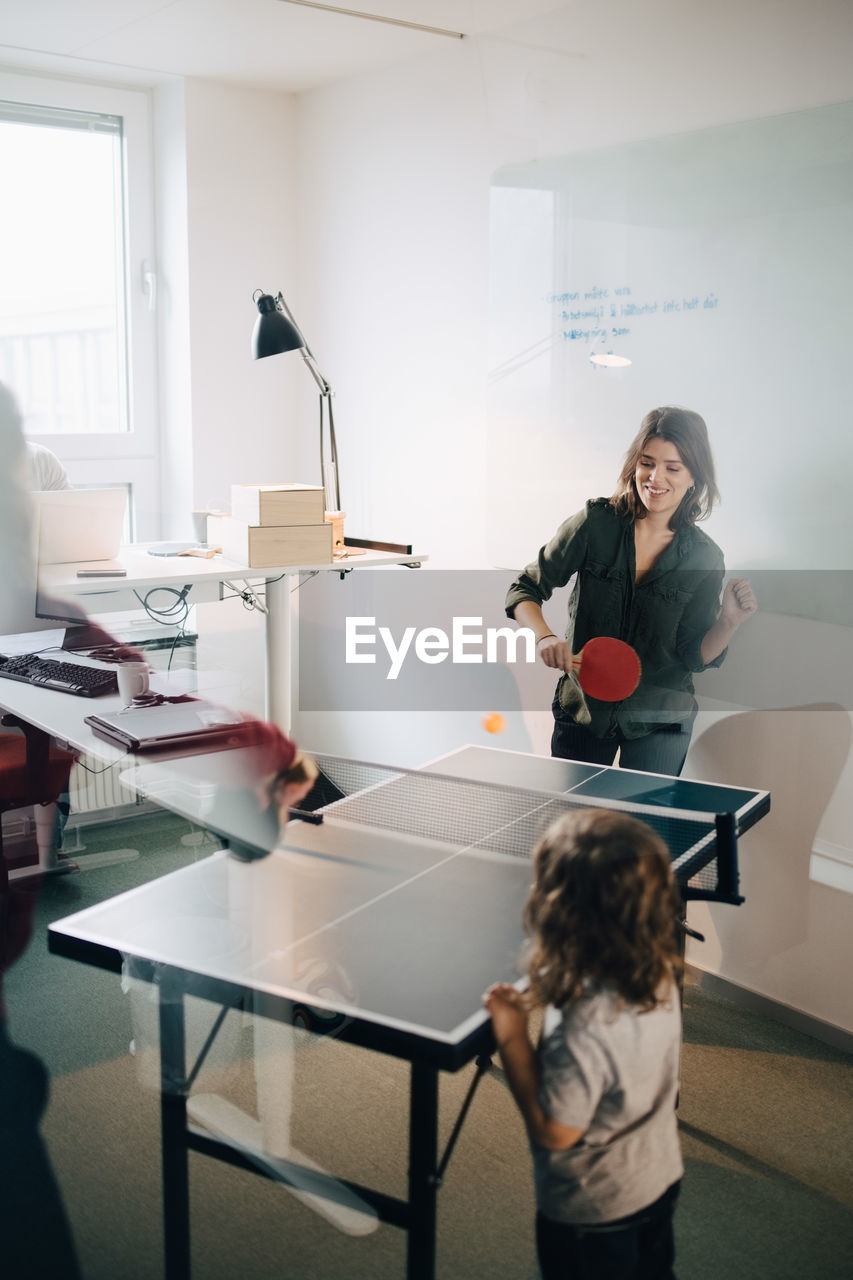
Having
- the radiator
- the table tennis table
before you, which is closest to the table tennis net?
the table tennis table

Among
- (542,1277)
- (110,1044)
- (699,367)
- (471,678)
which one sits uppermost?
(699,367)

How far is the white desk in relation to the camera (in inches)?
47.9

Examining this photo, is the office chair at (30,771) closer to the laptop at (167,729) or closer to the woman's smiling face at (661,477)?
the laptop at (167,729)

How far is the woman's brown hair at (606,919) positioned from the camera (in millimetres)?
1139

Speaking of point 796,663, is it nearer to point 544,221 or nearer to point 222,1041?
point 544,221

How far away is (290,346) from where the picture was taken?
61.4 inches

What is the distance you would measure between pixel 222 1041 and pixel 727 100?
4.51 feet

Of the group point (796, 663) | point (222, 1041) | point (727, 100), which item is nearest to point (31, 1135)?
point (222, 1041)

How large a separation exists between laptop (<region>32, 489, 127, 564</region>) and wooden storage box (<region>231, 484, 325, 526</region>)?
262 mm

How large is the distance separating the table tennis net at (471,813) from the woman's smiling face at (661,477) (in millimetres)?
435

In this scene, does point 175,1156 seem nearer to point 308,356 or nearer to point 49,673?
point 49,673

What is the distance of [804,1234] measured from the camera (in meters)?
1.70

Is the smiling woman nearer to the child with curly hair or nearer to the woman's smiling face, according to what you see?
the woman's smiling face

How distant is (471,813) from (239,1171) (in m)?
0.53
